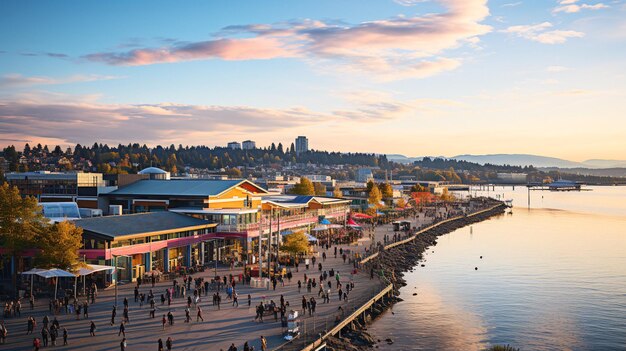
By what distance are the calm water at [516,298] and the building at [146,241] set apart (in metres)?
19.6

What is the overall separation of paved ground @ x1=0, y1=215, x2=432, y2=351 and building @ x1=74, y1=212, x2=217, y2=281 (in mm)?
2765

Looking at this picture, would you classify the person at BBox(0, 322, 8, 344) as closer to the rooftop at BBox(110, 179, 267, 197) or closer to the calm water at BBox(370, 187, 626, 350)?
the calm water at BBox(370, 187, 626, 350)

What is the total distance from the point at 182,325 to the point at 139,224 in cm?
1849

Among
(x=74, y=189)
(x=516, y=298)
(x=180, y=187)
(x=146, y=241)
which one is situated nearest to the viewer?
(x=146, y=241)

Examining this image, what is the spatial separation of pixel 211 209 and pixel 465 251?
4557 cm

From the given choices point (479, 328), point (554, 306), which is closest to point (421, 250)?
point (554, 306)

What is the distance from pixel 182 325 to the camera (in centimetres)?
3553

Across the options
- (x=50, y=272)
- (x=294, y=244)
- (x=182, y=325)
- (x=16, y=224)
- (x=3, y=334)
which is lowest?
(x=182, y=325)

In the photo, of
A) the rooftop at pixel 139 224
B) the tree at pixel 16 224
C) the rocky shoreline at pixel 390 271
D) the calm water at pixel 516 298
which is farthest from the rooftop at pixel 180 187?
the calm water at pixel 516 298

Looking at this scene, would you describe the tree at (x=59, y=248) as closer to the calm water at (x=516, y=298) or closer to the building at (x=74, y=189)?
the calm water at (x=516, y=298)

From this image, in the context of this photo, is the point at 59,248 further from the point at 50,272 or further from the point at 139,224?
the point at 139,224

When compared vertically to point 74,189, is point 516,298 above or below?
below

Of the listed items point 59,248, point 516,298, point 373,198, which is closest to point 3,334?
point 59,248

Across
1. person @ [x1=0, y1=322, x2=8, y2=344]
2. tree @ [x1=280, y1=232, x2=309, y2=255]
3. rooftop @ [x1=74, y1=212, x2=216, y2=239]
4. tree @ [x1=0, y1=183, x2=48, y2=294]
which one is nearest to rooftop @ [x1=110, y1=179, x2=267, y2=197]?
rooftop @ [x1=74, y1=212, x2=216, y2=239]
